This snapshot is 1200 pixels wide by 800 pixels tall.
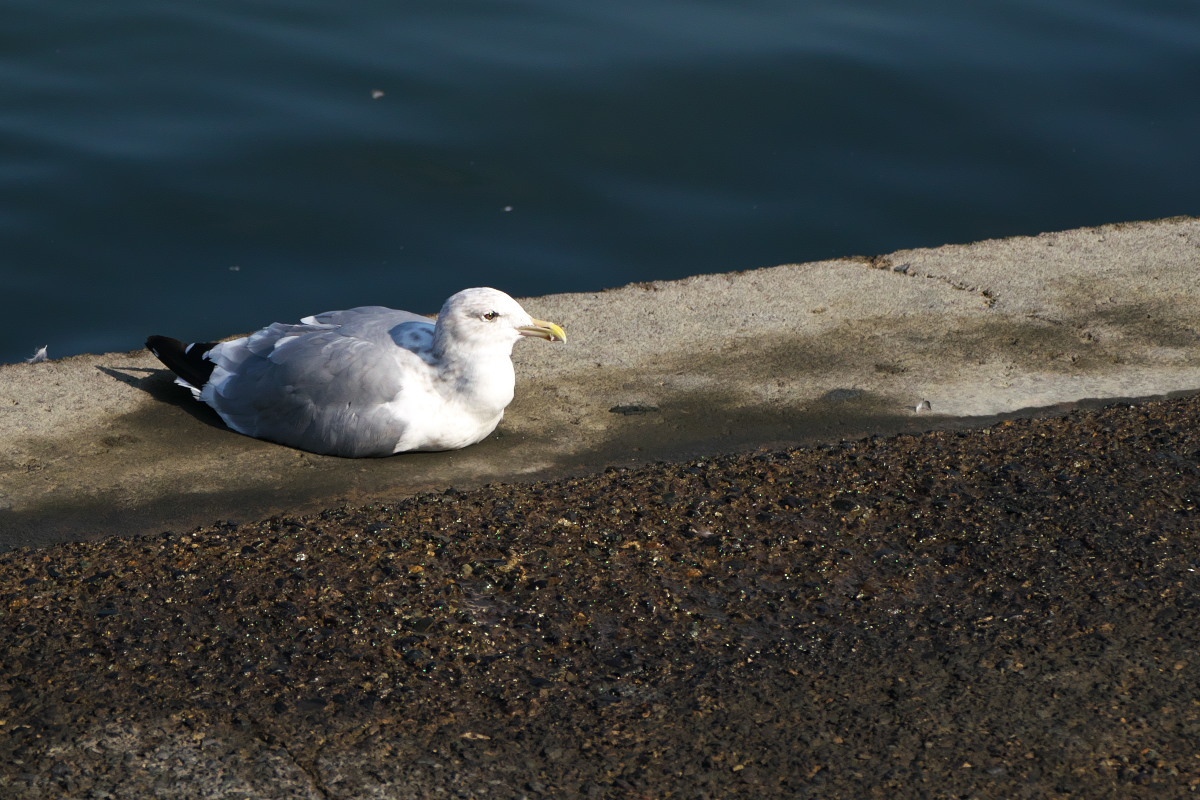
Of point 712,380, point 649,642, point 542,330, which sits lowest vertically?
point 649,642

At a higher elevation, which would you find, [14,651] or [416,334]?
[416,334]

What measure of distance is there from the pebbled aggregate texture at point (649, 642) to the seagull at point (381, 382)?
0.50 metres

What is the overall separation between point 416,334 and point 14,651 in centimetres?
189

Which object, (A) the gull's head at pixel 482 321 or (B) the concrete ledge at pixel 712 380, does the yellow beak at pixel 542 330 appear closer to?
(A) the gull's head at pixel 482 321

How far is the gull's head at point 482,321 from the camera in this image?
464 centimetres

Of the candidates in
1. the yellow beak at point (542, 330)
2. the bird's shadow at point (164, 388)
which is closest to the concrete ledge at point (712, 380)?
the bird's shadow at point (164, 388)

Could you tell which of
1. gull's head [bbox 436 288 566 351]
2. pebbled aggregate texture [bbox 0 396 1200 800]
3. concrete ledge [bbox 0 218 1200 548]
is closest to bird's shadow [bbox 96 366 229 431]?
concrete ledge [bbox 0 218 1200 548]

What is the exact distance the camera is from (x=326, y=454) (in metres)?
4.55

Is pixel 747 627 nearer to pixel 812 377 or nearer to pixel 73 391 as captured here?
pixel 812 377

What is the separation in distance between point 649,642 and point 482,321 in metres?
1.60

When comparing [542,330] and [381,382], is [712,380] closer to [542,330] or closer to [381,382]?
[542,330]

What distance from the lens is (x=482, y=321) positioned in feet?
15.3

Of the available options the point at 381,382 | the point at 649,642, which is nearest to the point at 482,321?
the point at 381,382

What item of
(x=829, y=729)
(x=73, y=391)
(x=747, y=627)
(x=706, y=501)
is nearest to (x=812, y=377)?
(x=706, y=501)
